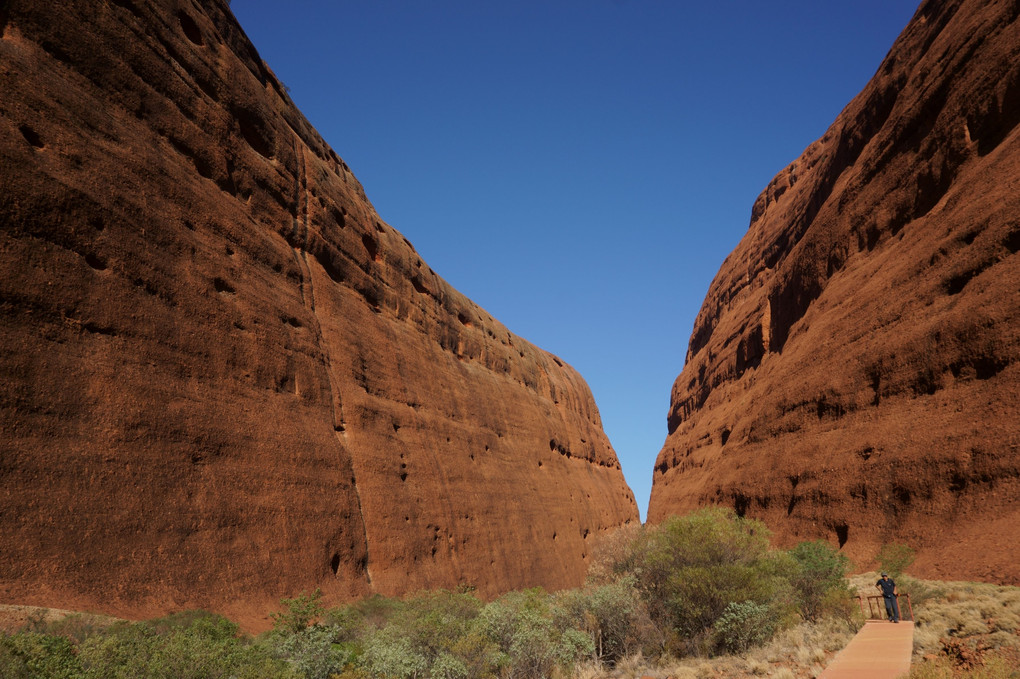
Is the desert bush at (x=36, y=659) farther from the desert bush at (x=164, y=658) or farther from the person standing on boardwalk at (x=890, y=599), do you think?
the person standing on boardwalk at (x=890, y=599)

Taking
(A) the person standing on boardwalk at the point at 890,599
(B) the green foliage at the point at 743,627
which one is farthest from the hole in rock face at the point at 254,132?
(A) the person standing on boardwalk at the point at 890,599

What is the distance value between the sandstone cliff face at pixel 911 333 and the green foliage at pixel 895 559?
434mm

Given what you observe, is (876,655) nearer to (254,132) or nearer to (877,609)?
(877,609)

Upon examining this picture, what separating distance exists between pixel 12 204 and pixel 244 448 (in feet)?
21.9

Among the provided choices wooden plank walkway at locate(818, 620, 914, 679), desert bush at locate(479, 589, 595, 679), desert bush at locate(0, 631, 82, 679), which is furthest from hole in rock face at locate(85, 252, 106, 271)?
wooden plank walkway at locate(818, 620, 914, 679)

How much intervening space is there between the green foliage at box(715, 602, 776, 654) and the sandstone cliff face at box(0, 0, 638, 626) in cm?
950

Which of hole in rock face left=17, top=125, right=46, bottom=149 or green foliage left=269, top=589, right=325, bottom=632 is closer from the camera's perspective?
hole in rock face left=17, top=125, right=46, bottom=149

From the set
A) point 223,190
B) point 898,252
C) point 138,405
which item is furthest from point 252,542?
point 898,252

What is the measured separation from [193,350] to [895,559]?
17749mm

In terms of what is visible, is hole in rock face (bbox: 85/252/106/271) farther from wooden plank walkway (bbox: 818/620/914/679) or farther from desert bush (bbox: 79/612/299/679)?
wooden plank walkway (bbox: 818/620/914/679)

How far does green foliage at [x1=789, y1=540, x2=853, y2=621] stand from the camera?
39.5ft

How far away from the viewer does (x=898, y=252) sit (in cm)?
2167

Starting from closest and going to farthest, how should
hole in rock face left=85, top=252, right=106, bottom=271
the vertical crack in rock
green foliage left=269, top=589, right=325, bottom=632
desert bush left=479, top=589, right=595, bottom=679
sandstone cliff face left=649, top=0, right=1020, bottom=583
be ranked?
desert bush left=479, top=589, right=595, bottom=679, green foliage left=269, top=589, right=325, bottom=632, hole in rock face left=85, top=252, right=106, bottom=271, sandstone cliff face left=649, top=0, right=1020, bottom=583, the vertical crack in rock

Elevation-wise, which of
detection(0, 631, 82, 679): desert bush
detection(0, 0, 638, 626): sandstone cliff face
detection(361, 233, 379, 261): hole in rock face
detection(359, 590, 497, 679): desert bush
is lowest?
detection(359, 590, 497, 679): desert bush
